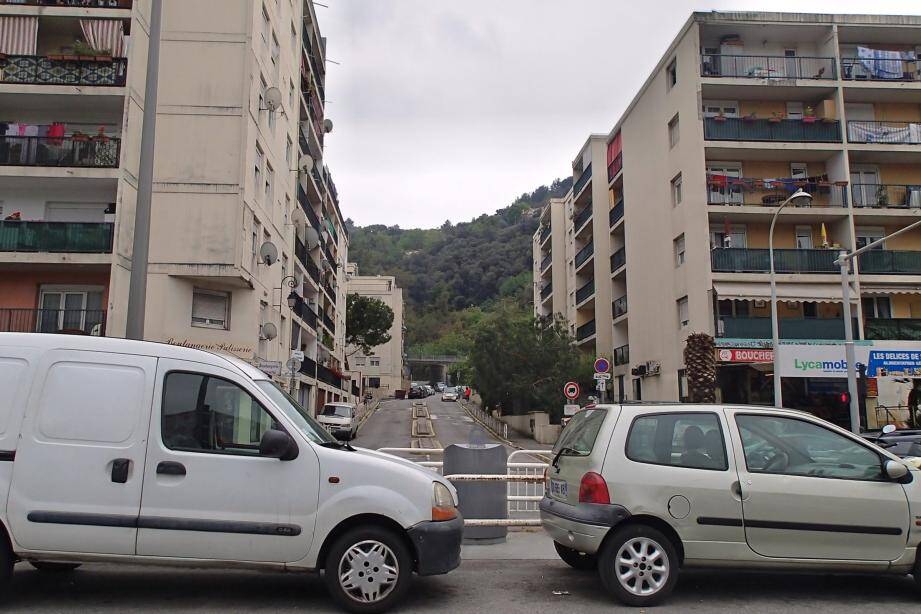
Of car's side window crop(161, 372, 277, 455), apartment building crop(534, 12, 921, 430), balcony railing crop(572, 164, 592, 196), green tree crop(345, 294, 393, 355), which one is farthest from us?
green tree crop(345, 294, 393, 355)

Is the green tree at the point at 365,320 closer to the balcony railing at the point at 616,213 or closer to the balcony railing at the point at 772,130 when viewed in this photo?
the balcony railing at the point at 616,213

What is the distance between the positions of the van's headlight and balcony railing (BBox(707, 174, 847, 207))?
28.4m

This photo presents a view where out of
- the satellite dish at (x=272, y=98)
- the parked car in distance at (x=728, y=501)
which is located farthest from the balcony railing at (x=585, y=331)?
the parked car in distance at (x=728, y=501)

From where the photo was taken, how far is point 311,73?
41938 mm

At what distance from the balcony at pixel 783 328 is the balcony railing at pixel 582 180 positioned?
21565 mm

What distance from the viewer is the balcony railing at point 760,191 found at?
105 ft

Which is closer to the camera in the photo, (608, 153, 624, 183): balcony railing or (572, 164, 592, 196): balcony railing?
(608, 153, 624, 183): balcony railing

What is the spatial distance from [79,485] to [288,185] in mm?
31397

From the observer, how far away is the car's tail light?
6.28 meters

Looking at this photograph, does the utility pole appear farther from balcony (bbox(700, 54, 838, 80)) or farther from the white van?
balcony (bbox(700, 54, 838, 80))

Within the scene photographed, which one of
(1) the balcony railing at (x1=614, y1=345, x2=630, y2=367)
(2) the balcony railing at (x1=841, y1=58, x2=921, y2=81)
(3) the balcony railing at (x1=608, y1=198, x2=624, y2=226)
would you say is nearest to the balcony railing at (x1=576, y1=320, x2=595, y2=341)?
(1) the balcony railing at (x1=614, y1=345, x2=630, y2=367)

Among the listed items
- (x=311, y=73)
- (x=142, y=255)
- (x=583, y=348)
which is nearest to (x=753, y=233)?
(x=583, y=348)

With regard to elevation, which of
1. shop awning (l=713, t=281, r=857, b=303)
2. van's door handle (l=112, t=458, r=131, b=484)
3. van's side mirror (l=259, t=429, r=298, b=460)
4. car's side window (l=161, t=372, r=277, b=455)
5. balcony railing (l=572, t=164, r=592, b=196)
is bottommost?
van's door handle (l=112, t=458, r=131, b=484)

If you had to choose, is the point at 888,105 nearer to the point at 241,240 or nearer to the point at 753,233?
the point at 753,233
